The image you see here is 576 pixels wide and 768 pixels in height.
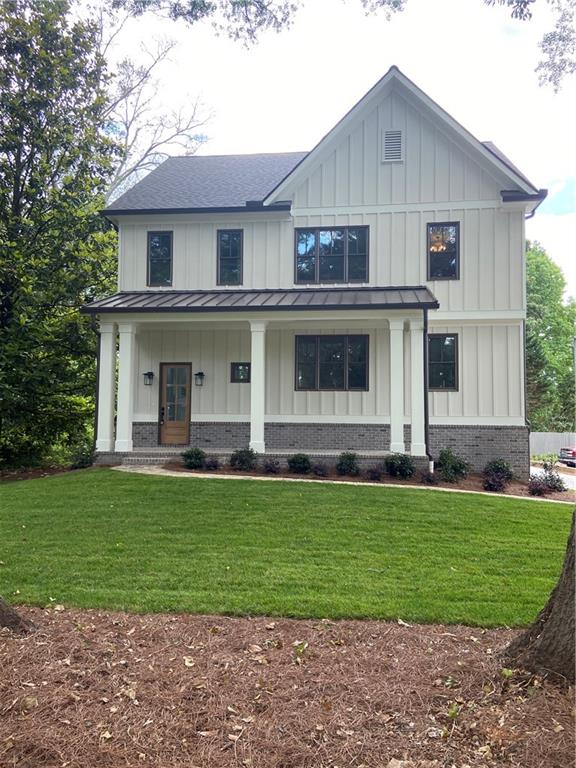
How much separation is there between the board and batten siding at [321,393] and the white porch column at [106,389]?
1.36 metres

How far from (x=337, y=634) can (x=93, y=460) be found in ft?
31.6

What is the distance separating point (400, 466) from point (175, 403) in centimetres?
633

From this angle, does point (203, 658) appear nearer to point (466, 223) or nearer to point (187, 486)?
point (187, 486)

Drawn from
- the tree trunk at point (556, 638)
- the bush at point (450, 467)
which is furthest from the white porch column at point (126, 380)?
the tree trunk at point (556, 638)

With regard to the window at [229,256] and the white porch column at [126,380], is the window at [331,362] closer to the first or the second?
the window at [229,256]

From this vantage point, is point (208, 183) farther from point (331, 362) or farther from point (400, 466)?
point (400, 466)

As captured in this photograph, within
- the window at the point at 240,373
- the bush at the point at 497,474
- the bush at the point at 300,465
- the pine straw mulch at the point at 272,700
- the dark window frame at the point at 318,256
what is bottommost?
the pine straw mulch at the point at 272,700

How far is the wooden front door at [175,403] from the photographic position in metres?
13.8

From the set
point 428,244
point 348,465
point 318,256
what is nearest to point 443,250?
point 428,244

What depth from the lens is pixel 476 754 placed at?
8.38 feet

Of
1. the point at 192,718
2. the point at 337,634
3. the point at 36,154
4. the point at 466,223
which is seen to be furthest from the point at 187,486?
the point at 36,154

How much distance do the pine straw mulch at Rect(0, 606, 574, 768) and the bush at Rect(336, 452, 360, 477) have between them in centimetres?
701

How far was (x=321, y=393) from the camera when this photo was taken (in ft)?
44.1

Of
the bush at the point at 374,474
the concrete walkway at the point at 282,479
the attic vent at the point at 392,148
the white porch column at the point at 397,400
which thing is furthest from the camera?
the attic vent at the point at 392,148
